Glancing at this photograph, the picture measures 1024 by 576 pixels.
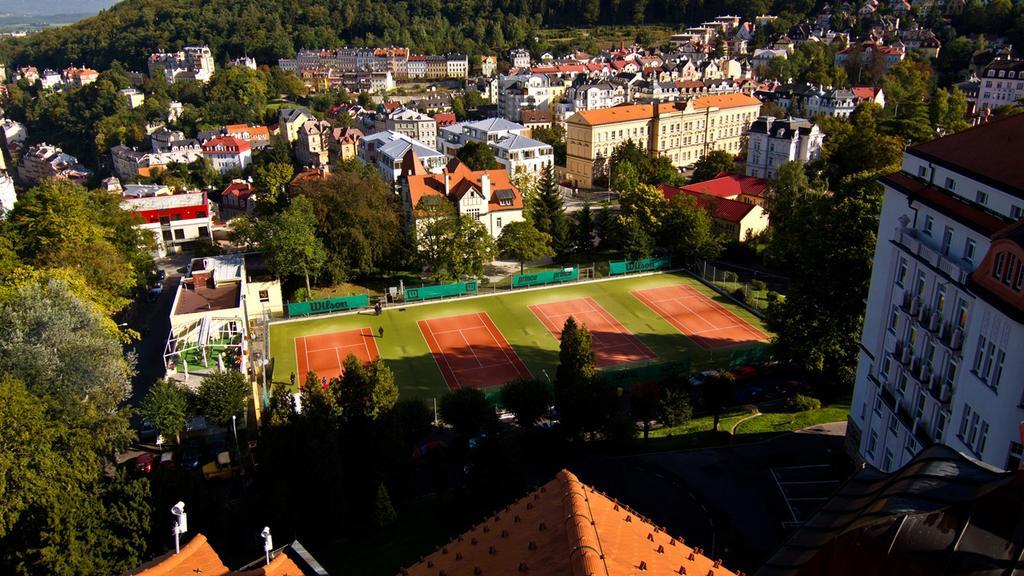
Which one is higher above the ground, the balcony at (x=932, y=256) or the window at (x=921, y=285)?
the balcony at (x=932, y=256)

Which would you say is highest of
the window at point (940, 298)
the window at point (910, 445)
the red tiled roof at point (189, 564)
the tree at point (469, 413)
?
Answer: the window at point (940, 298)

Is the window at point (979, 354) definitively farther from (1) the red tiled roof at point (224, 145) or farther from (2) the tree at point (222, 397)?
(1) the red tiled roof at point (224, 145)

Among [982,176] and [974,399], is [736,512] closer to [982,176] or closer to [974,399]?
[974,399]

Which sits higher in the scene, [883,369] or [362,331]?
[883,369]

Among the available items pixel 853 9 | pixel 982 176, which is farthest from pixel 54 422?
pixel 853 9

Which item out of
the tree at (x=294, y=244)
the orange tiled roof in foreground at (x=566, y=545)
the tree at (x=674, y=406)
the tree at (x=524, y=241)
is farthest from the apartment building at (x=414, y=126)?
the orange tiled roof in foreground at (x=566, y=545)

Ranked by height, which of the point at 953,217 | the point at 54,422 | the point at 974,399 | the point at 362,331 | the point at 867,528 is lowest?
the point at 362,331

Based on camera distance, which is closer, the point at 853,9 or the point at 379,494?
the point at 379,494
